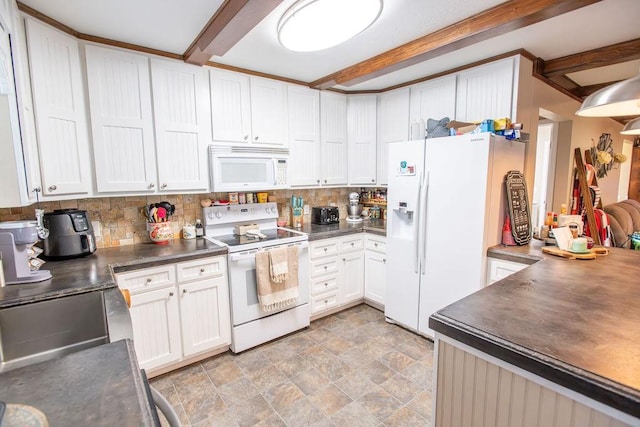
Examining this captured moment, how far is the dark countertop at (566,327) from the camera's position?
84cm

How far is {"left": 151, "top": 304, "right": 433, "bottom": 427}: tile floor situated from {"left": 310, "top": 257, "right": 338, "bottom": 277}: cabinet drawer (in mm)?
554

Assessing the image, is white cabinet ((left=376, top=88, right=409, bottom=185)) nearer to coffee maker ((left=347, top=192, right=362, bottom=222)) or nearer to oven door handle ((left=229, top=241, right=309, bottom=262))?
coffee maker ((left=347, top=192, right=362, bottom=222))

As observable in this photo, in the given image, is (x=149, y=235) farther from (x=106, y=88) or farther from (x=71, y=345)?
(x=71, y=345)

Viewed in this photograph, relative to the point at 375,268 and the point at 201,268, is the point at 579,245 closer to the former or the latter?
the point at 375,268

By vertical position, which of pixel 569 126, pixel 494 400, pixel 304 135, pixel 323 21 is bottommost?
pixel 494 400

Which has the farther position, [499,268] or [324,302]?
[324,302]

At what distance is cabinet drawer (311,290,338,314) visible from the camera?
9.93 ft

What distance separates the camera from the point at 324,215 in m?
3.42

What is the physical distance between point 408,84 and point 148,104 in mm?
2416

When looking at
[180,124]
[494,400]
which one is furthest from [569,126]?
[180,124]

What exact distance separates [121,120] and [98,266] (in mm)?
1049

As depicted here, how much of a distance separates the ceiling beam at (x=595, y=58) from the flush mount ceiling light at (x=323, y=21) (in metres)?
1.91

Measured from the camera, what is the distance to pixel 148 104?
2330 mm

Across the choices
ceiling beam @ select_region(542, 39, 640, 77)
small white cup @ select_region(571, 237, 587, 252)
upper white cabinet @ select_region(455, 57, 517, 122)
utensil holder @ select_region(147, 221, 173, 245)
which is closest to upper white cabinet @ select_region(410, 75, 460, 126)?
upper white cabinet @ select_region(455, 57, 517, 122)
